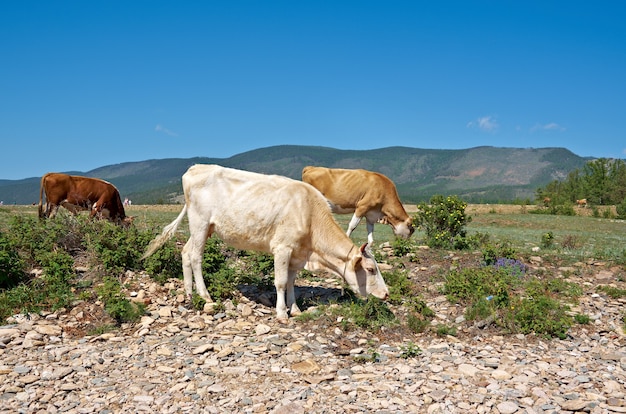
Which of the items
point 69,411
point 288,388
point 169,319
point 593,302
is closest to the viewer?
A: point 69,411

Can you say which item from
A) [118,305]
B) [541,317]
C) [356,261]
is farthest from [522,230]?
[118,305]

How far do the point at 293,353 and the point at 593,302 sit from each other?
6.53 meters

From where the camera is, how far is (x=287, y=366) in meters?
7.04

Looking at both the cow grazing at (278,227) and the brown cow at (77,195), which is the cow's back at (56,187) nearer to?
the brown cow at (77,195)

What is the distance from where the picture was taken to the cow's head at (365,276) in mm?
9086

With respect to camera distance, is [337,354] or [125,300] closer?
[337,354]

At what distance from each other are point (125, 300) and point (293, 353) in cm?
342

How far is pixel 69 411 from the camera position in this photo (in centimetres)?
580

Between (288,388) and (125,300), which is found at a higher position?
(125,300)

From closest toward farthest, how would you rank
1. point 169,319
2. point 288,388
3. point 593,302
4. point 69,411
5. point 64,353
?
point 69,411 → point 288,388 → point 64,353 → point 169,319 → point 593,302

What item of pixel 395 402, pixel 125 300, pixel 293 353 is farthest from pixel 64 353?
pixel 395 402

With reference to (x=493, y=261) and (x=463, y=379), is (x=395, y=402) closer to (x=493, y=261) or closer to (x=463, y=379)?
(x=463, y=379)

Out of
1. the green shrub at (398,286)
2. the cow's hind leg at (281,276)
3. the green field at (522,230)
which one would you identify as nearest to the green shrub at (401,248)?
the green shrub at (398,286)

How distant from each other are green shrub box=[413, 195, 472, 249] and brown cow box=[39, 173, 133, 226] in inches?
375
